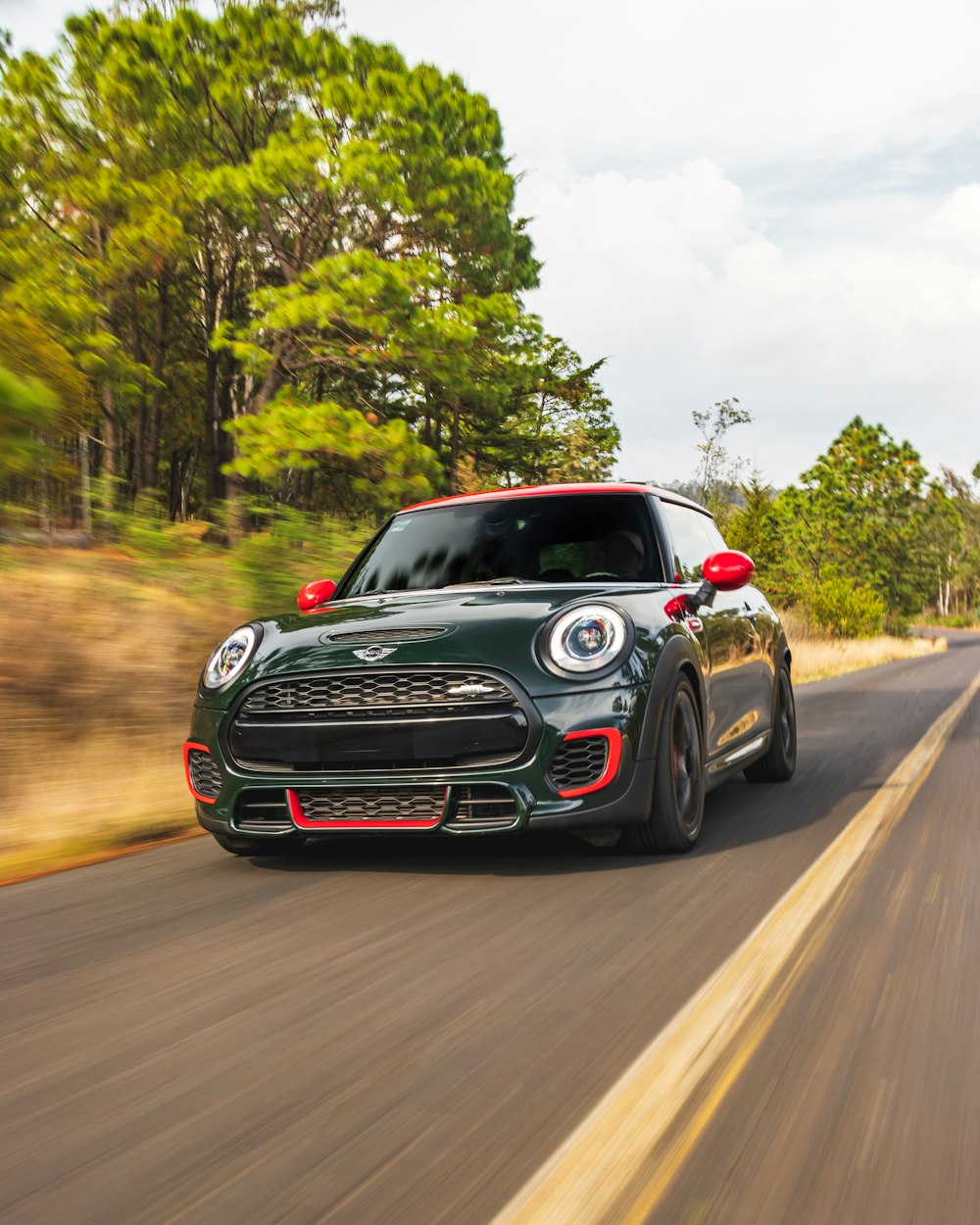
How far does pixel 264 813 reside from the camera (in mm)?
5316

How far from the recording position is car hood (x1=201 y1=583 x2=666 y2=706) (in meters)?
5.07

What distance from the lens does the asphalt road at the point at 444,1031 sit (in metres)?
2.42

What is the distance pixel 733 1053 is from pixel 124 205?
3083 cm

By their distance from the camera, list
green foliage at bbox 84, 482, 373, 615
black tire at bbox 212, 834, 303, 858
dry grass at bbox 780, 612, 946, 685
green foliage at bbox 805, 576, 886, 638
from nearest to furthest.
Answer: black tire at bbox 212, 834, 303, 858
green foliage at bbox 84, 482, 373, 615
dry grass at bbox 780, 612, 946, 685
green foliage at bbox 805, 576, 886, 638

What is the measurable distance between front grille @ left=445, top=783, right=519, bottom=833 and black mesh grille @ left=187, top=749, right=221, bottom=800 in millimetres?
1028

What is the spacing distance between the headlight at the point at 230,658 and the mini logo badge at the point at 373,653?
1.83 ft

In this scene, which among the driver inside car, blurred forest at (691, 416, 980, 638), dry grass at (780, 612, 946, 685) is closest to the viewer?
the driver inside car

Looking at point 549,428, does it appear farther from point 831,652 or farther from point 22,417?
point 22,417

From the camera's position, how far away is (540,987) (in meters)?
3.70

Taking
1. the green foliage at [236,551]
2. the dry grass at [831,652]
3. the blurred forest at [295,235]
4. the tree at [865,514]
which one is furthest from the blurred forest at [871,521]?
the green foliage at [236,551]

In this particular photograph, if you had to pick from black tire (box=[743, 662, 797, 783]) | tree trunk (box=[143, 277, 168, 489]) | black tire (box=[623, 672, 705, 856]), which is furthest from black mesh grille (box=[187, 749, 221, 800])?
tree trunk (box=[143, 277, 168, 489])

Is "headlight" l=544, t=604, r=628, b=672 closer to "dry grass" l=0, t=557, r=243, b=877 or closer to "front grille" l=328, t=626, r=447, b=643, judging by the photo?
"front grille" l=328, t=626, r=447, b=643

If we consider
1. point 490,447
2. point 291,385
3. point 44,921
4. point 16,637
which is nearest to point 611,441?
point 490,447

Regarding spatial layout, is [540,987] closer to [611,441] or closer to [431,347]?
[431,347]
